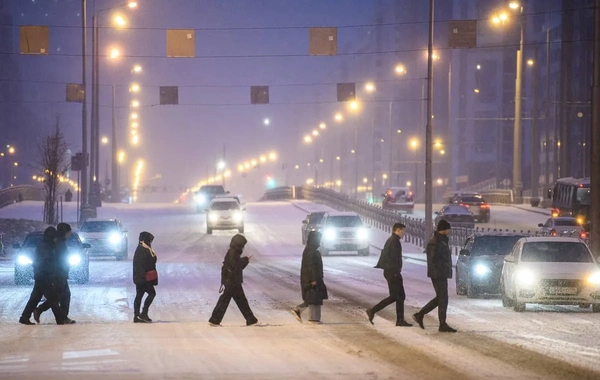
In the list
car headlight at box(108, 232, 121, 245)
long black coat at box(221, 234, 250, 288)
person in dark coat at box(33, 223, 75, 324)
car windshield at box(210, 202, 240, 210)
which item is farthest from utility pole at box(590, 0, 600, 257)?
car windshield at box(210, 202, 240, 210)

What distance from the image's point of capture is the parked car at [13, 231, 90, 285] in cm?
3128

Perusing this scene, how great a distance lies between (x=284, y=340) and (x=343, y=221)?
97.1 ft

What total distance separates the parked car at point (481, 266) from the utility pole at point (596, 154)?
120 inches

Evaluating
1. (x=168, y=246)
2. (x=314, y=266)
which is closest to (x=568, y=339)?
(x=314, y=266)

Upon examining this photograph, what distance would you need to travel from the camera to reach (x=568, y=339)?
17.4m

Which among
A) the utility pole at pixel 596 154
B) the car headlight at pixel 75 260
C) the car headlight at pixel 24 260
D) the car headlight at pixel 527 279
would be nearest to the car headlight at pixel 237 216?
the car headlight at pixel 75 260

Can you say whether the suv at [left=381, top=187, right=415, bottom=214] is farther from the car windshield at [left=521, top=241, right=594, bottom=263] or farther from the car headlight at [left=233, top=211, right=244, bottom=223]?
the car windshield at [left=521, top=241, right=594, bottom=263]

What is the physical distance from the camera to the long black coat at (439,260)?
18.7 m

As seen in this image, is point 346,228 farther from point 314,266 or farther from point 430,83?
point 314,266

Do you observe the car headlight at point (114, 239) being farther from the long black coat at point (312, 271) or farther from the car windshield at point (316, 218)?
the long black coat at point (312, 271)

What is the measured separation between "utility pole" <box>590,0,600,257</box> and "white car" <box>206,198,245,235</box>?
2965 centimetres

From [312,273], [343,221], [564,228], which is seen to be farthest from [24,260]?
[564,228]

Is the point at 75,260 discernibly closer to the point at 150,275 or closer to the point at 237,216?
the point at 150,275

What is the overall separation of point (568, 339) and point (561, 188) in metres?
42.7
